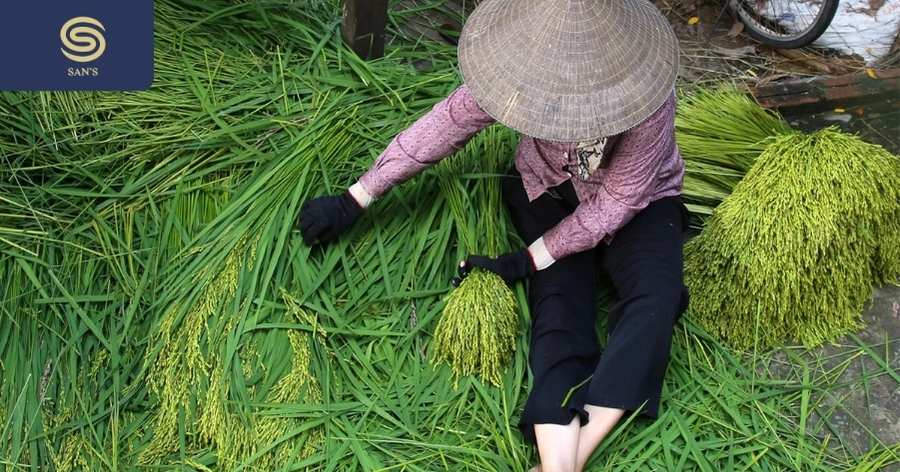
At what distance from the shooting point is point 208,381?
254 centimetres

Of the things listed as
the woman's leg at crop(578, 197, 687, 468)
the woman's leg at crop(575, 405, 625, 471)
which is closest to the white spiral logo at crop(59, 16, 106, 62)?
the woman's leg at crop(578, 197, 687, 468)

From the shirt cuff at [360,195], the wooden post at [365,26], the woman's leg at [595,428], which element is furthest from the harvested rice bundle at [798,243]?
the wooden post at [365,26]

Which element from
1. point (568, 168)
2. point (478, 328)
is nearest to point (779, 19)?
point (568, 168)

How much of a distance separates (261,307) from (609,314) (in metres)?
0.90

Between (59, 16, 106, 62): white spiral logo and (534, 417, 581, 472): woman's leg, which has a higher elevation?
(59, 16, 106, 62): white spiral logo

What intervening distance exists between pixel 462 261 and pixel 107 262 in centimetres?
95

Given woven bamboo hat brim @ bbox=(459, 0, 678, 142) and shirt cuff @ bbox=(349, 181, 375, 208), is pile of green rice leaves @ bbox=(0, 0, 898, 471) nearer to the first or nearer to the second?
shirt cuff @ bbox=(349, 181, 375, 208)

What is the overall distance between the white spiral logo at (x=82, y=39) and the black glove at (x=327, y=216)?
0.76 meters

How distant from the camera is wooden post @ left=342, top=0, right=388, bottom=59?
2.97m

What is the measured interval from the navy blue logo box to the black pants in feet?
3.80

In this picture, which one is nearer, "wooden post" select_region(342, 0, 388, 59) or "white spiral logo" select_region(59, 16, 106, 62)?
"white spiral logo" select_region(59, 16, 106, 62)

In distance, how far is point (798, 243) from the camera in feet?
8.41

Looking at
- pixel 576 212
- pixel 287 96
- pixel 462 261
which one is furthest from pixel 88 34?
pixel 576 212

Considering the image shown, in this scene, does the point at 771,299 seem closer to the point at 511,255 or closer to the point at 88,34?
the point at 511,255
